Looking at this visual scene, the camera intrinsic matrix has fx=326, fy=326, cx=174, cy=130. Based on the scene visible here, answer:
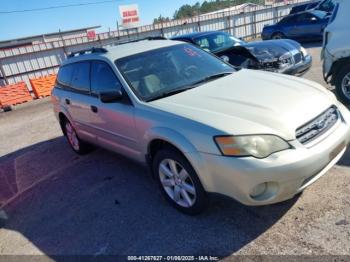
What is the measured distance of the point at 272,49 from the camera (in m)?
7.24

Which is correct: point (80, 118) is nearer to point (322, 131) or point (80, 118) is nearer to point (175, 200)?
point (175, 200)

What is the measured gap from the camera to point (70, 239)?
11.2ft

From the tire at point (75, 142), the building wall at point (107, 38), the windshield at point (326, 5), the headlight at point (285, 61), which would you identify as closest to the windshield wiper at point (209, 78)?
the tire at point (75, 142)

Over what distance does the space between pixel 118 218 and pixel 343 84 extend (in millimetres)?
4244

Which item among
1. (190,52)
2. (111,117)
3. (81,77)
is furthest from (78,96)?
(190,52)

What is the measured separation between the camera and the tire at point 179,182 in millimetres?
3053

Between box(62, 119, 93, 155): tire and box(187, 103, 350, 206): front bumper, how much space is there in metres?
3.25

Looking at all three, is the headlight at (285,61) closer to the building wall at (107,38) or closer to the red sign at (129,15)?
the building wall at (107,38)

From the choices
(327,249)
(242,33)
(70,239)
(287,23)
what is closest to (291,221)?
(327,249)

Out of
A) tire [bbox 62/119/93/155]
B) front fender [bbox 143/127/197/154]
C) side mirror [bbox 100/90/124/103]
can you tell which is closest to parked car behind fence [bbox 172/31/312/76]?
tire [bbox 62/119/93/155]

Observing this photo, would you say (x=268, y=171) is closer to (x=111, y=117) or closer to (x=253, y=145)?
(x=253, y=145)

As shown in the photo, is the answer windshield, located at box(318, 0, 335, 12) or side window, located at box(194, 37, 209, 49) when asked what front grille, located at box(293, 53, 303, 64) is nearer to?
side window, located at box(194, 37, 209, 49)

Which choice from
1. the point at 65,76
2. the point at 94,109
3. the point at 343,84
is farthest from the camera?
the point at 65,76

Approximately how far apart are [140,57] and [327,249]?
2878 millimetres
